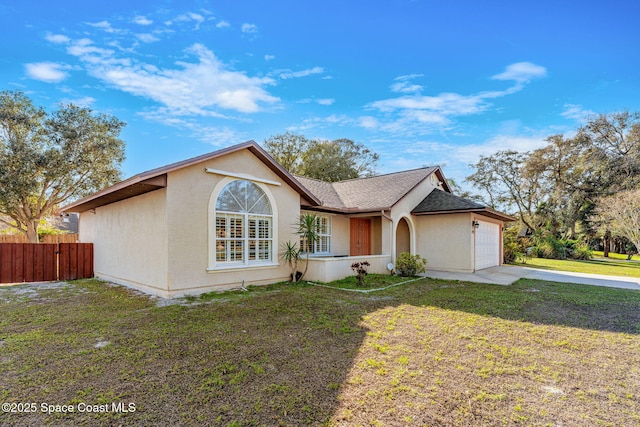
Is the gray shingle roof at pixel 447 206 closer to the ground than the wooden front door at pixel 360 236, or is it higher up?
higher up

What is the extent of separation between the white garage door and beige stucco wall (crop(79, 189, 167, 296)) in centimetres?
1424

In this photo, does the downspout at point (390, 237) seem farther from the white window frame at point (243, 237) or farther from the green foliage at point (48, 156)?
the green foliage at point (48, 156)

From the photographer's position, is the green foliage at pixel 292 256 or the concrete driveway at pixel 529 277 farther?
the concrete driveway at pixel 529 277

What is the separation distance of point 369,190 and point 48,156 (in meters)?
22.2

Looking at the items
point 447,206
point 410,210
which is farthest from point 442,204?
point 410,210

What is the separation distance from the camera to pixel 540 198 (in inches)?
1330

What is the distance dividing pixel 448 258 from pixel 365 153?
25.1 m

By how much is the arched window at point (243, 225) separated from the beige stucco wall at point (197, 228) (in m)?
0.35

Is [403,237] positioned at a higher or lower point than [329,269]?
higher

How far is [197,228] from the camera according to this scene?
920cm

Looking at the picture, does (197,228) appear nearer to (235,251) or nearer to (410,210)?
(235,251)

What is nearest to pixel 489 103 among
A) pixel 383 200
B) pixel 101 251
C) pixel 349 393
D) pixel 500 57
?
pixel 500 57

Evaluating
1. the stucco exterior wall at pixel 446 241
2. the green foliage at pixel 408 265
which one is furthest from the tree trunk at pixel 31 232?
the stucco exterior wall at pixel 446 241

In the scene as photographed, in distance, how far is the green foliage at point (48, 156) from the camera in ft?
65.8
